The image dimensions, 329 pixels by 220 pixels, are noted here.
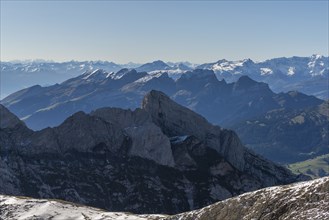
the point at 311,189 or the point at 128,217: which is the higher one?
the point at 311,189

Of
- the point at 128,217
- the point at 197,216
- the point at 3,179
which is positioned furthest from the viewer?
the point at 3,179

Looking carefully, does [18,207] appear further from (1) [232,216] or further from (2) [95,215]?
(1) [232,216]

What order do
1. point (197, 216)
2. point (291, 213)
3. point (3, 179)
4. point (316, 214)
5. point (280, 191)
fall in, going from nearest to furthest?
point (316, 214) < point (291, 213) < point (280, 191) < point (197, 216) < point (3, 179)

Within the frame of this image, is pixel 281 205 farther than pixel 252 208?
No

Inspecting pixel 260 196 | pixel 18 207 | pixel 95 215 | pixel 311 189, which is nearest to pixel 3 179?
pixel 18 207

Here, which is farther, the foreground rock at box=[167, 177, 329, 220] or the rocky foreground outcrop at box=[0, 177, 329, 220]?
the rocky foreground outcrop at box=[0, 177, 329, 220]

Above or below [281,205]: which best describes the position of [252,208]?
below

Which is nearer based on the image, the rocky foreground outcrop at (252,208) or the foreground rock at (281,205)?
the foreground rock at (281,205)

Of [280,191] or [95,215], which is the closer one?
[280,191]
